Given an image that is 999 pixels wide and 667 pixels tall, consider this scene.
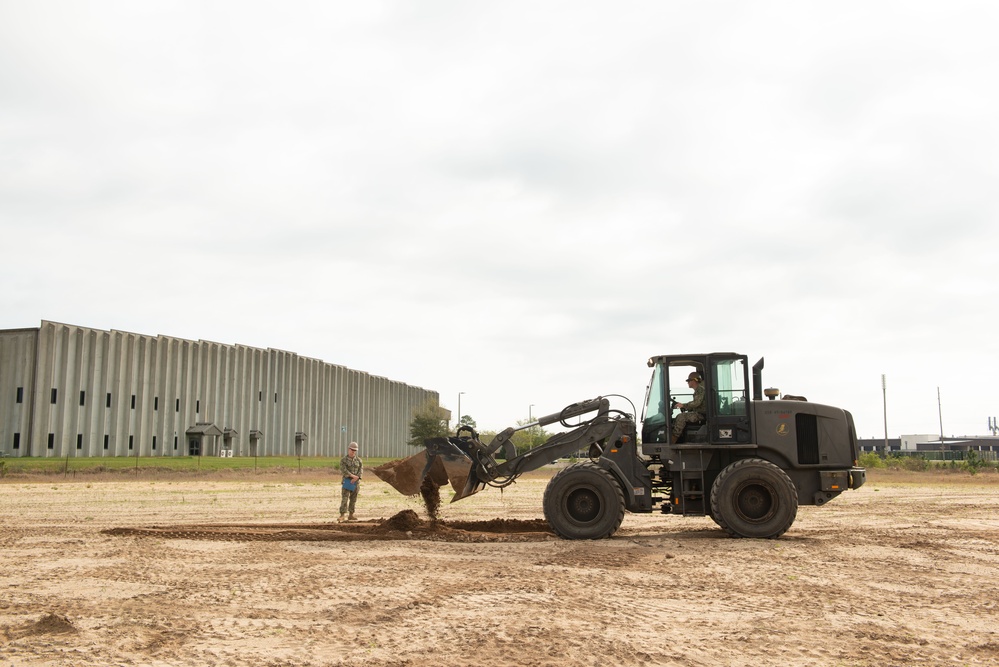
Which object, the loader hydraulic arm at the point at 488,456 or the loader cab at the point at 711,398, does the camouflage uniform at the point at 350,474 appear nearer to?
the loader hydraulic arm at the point at 488,456

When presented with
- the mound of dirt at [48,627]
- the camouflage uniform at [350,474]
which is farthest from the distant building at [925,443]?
the mound of dirt at [48,627]

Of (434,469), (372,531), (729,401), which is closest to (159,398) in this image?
(372,531)

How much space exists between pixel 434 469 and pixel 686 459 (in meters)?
4.43

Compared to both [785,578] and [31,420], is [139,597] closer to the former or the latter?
[785,578]

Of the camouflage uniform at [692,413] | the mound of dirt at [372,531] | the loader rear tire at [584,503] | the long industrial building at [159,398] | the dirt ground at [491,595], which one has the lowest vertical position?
the dirt ground at [491,595]

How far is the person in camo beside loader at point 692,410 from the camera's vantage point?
48.5 ft

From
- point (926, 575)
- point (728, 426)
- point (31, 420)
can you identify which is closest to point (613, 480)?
point (728, 426)

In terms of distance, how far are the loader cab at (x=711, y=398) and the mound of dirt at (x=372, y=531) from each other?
287 centimetres

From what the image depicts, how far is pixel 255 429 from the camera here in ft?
251

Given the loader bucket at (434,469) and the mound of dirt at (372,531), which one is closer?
the mound of dirt at (372,531)

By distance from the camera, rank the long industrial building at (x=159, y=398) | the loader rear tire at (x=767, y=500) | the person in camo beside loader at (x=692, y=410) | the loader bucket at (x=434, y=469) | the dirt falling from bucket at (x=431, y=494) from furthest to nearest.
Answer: the long industrial building at (x=159, y=398), the dirt falling from bucket at (x=431, y=494), the loader bucket at (x=434, y=469), the person in camo beside loader at (x=692, y=410), the loader rear tire at (x=767, y=500)

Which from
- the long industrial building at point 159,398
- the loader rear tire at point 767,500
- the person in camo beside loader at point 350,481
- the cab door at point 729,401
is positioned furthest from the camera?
the long industrial building at point 159,398

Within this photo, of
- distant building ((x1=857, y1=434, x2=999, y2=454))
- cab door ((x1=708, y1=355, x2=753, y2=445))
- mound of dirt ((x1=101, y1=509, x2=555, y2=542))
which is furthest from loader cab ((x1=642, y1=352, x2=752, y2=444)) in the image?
distant building ((x1=857, y1=434, x2=999, y2=454))

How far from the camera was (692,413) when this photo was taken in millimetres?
14852
